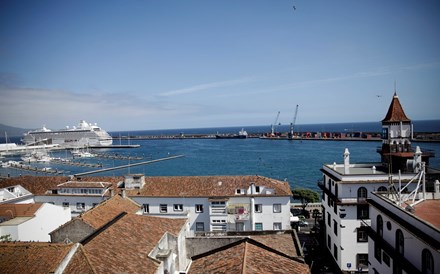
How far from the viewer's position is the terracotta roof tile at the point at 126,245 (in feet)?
44.6

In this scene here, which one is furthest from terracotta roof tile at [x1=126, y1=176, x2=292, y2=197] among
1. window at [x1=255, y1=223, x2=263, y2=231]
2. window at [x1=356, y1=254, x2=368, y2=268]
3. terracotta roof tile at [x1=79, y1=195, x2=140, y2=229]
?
window at [x1=356, y1=254, x2=368, y2=268]

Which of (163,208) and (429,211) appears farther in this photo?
(163,208)

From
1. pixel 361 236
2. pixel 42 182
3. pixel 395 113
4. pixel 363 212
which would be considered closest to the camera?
pixel 363 212

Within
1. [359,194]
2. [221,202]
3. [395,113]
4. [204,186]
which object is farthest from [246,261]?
[395,113]

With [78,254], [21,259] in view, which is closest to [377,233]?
[78,254]

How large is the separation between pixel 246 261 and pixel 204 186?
20781 mm

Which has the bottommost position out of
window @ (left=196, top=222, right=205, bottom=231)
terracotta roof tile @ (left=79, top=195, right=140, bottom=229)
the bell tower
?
window @ (left=196, top=222, right=205, bottom=231)

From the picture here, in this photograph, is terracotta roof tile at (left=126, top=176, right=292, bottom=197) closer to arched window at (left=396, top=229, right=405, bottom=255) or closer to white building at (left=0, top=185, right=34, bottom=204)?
white building at (left=0, top=185, right=34, bottom=204)

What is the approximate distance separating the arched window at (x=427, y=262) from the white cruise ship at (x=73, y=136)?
18451 cm

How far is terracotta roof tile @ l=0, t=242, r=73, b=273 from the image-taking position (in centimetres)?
1279

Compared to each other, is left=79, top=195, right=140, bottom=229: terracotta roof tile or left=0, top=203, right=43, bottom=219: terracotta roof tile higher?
left=79, top=195, right=140, bottom=229: terracotta roof tile

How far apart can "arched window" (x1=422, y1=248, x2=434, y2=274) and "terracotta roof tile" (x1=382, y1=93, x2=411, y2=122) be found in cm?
1736

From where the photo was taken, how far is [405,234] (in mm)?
14906

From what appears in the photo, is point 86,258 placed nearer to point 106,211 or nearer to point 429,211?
point 106,211
